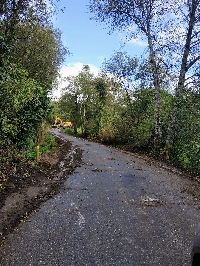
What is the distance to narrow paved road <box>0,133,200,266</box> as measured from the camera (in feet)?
17.1

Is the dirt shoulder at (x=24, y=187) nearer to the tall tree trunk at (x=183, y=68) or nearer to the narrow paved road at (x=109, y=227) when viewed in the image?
the narrow paved road at (x=109, y=227)

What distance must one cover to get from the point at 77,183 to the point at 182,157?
8270mm

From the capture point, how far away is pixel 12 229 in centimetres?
643

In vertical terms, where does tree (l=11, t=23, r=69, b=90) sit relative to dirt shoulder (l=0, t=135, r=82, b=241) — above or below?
above

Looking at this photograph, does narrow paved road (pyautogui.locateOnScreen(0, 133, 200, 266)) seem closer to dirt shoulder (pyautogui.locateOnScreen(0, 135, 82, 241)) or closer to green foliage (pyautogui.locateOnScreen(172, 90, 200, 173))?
dirt shoulder (pyautogui.locateOnScreen(0, 135, 82, 241))

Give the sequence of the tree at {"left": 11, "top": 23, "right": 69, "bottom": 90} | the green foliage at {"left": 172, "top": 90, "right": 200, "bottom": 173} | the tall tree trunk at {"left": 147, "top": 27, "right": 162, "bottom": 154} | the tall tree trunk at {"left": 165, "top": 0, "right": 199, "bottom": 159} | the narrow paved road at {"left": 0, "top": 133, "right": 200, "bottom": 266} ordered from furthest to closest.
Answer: the tall tree trunk at {"left": 147, "top": 27, "right": 162, "bottom": 154} < the tree at {"left": 11, "top": 23, "right": 69, "bottom": 90} < the tall tree trunk at {"left": 165, "top": 0, "right": 199, "bottom": 159} < the green foliage at {"left": 172, "top": 90, "right": 200, "bottom": 173} < the narrow paved road at {"left": 0, "top": 133, "right": 200, "bottom": 266}

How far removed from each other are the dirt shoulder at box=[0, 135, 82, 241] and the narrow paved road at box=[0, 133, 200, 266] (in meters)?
0.35

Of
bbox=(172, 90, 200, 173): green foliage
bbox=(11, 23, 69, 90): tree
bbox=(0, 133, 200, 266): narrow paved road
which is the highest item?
bbox=(11, 23, 69, 90): tree

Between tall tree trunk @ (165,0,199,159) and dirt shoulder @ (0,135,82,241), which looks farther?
tall tree trunk @ (165,0,199,159)

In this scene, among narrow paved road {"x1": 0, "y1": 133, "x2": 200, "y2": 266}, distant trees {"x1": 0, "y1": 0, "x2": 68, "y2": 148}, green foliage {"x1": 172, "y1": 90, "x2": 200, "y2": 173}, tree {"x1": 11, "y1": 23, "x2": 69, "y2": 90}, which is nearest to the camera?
narrow paved road {"x1": 0, "y1": 133, "x2": 200, "y2": 266}

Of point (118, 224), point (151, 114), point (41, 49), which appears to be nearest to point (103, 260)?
point (118, 224)

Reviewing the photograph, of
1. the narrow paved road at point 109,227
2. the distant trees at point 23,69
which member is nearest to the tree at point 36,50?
the distant trees at point 23,69

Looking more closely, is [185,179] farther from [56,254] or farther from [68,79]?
[68,79]

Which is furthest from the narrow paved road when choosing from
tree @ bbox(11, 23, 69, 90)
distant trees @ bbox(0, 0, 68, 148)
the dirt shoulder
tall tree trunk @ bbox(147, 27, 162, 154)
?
→ tree @ bbox(11, 23, 69, 90)
